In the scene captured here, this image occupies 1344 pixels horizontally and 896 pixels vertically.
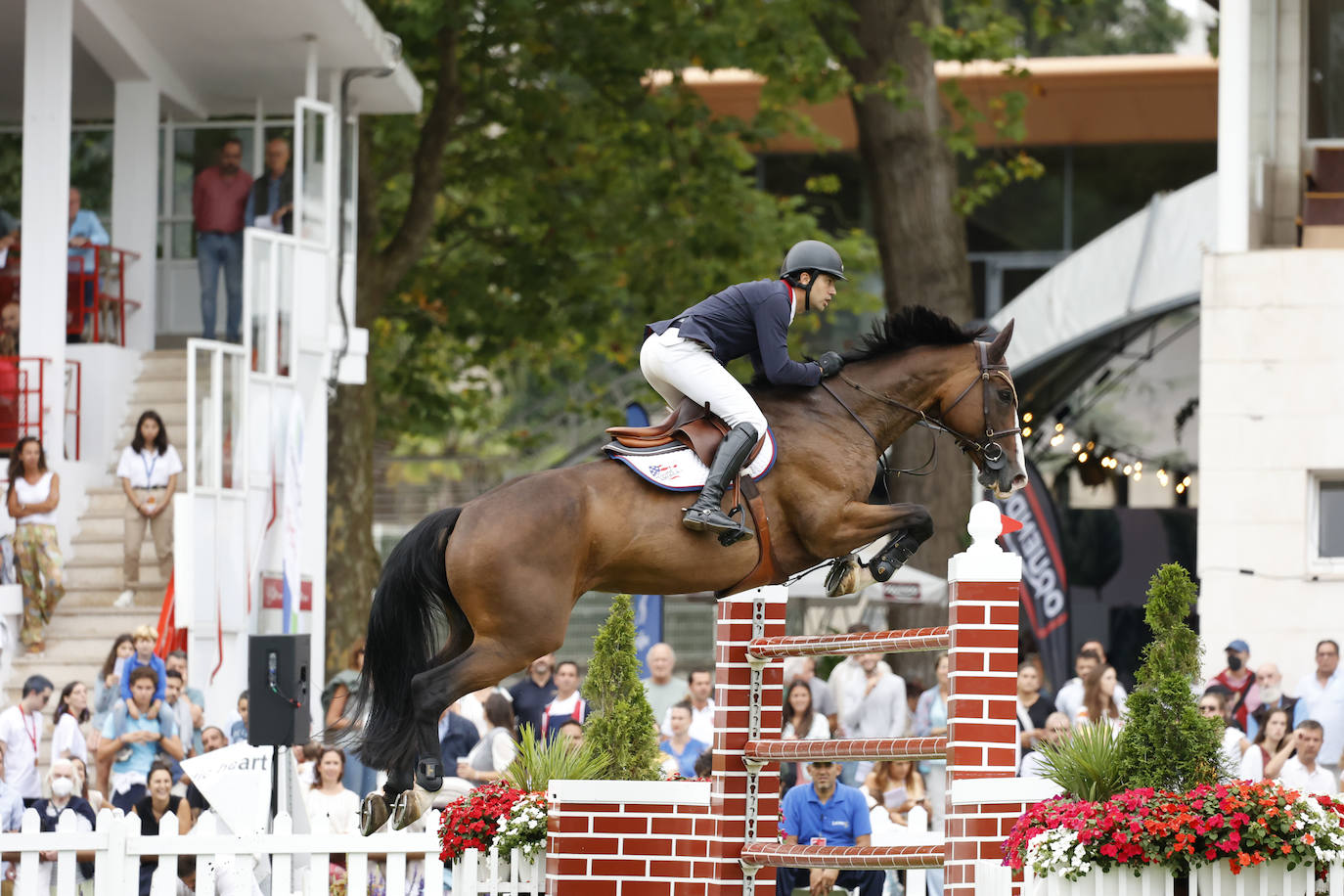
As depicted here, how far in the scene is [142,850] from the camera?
25.1ft

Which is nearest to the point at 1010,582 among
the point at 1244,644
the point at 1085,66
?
the point at 1244,644

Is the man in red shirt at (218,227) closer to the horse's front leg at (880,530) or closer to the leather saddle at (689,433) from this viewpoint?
the leather saddle at (689,433)

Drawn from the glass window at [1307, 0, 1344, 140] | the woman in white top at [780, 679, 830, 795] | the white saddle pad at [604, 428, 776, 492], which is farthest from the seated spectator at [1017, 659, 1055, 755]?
the glass window at [1307, 0, 1344, 140]

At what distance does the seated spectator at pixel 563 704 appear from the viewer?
37.4ft

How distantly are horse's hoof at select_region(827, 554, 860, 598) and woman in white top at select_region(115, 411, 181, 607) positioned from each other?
7.71 metres

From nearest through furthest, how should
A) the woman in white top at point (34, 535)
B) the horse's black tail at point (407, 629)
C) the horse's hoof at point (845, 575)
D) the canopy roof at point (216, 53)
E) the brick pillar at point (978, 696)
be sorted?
the brick pillar at point (978, 696) < the horse's black tail at point (407, 629) < the horse's hoof at point (845, 575) < the woman in white top at point (34, 535) < the canopy roof at point (216, 53)

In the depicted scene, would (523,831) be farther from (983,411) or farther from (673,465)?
(983,411)

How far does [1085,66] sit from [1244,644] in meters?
15.0

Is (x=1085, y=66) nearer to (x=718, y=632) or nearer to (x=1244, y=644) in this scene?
(x=1244, y=644)

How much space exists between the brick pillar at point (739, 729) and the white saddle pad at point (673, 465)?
34.1 inches

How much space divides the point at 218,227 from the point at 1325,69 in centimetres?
882

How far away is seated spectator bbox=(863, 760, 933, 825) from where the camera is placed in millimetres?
10969

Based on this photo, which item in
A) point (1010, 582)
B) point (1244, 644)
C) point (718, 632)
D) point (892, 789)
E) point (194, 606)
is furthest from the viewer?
point (194, 606)

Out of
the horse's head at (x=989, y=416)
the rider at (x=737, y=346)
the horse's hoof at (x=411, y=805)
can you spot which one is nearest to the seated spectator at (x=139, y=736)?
the horse's hoof at (x=411, y=805)
